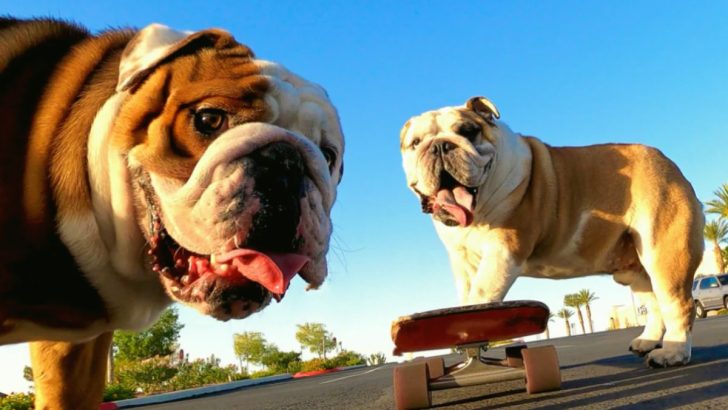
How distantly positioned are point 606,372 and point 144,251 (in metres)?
3.09

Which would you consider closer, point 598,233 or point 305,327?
point 598,233

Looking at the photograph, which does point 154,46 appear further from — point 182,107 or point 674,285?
point 674,285

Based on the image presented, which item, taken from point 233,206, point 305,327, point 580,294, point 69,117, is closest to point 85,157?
point 69,117

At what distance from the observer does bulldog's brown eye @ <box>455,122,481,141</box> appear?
4199mm

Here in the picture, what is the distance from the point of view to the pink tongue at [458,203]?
399cm

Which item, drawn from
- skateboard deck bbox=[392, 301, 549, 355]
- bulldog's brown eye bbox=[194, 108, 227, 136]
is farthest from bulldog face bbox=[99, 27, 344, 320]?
skateboard deck bbox=[392, 301, 549, 355]

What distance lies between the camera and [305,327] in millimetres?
32625

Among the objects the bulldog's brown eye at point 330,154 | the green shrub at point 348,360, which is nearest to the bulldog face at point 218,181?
the bulldog's brown eye at point 330,154

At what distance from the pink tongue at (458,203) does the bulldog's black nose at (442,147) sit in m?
0.27

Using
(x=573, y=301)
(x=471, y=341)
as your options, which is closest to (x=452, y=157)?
(x=471, y=341)

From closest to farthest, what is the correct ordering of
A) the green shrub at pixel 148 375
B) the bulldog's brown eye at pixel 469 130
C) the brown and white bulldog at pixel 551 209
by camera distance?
the brown and white bulldog at pixel 551 209 → the bulldog's brown eye at pixel 469 130 → the green shrub at pixel 148 375

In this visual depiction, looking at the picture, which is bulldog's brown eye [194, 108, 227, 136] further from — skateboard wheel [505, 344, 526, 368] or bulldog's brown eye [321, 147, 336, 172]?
skateboard wheel [505, 344, 526, 368]

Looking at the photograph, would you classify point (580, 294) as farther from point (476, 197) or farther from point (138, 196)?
point (138, 196)

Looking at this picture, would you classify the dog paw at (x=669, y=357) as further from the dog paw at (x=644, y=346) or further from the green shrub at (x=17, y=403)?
the green shrub at (x=17, y=403)
